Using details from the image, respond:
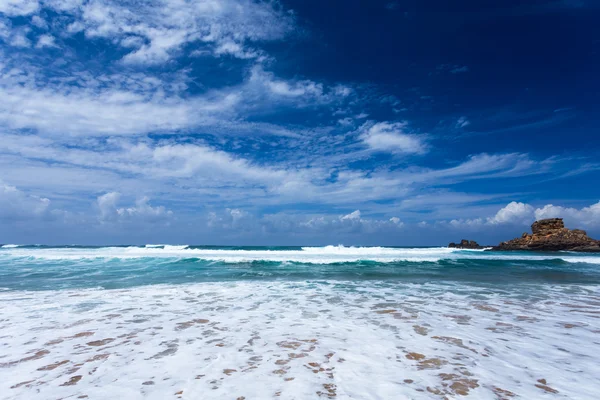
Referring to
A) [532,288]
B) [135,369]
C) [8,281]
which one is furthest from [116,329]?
[532,288]

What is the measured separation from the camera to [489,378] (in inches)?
150

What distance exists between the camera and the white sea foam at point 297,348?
357cm

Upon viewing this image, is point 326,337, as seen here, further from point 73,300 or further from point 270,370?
point 73,300

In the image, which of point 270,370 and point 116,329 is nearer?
point 270,370

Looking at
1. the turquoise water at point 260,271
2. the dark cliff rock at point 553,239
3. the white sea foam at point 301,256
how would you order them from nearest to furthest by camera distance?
1. the turquoise water at point 260,271
2. the white sea foam at point 301,256
3. the dark cliff rock at point 553,239

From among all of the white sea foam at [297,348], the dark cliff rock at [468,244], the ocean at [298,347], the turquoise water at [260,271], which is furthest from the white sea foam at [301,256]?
the dark cliff rock at [468,244]

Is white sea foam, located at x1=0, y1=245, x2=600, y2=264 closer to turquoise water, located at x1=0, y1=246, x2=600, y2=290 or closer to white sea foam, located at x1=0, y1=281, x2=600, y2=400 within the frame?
turquoise water, located at x1=0, y1=246, x2=600, y2=290

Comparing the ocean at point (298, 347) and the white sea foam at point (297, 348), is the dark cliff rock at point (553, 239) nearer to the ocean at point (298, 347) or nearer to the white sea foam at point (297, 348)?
the ocean at point (298, 347)

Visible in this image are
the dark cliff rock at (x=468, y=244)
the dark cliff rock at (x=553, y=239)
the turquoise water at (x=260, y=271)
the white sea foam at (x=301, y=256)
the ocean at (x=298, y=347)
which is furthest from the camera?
the dark cliff rock at (x=468, y=244)

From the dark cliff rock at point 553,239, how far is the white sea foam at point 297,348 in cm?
4779

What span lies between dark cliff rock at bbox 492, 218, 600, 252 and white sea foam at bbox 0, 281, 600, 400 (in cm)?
4779

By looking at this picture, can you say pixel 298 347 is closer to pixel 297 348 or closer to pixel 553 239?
pixel 297 348

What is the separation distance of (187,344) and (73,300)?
622 centimetres

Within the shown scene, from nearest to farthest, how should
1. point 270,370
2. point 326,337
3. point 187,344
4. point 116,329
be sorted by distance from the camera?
1. point 270,370
2. point 187,344
3. point 326,337
4. point 116,329
